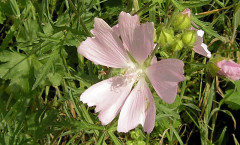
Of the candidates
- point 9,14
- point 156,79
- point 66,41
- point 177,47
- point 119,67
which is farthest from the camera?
point 9,14

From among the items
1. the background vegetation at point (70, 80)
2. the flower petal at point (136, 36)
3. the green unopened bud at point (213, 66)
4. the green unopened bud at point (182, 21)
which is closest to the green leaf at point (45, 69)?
the background vegetation at point (70, 80)

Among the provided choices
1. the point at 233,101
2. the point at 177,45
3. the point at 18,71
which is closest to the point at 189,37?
the point at 177,45

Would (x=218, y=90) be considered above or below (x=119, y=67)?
below

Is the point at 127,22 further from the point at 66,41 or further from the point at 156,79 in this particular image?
the point at 66,41

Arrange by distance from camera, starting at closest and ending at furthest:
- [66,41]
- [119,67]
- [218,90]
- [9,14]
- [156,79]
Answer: [156,79] < [119,67] < [66,41] < [9,14] < [218,90]

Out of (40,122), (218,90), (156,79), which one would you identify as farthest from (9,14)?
(218,90)

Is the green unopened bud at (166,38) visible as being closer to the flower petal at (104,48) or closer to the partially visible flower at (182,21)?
the partially visible flower at (182,21)

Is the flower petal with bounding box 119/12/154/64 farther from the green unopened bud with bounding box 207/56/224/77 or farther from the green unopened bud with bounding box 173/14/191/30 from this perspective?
the green unopened bud with bounding box 207/56/224/77

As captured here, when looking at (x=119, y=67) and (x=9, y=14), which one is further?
(x=9, y=14)

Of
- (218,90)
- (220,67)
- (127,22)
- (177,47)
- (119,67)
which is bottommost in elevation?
(218,90)
